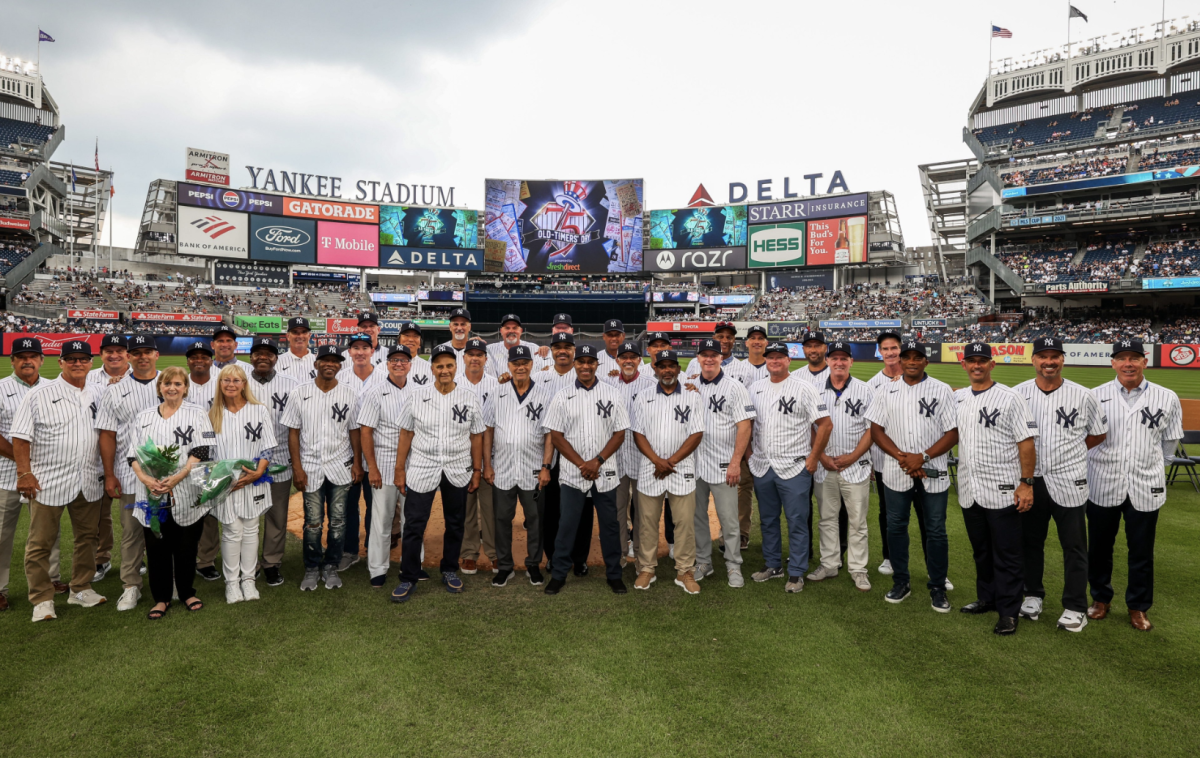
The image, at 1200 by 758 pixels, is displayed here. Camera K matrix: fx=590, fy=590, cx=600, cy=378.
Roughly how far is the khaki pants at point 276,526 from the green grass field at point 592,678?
1.19 ft

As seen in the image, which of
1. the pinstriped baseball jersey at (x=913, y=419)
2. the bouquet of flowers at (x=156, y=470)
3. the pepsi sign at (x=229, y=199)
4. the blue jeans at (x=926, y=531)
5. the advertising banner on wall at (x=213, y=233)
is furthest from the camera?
the advertising banner on wall at (x=213, y=233)

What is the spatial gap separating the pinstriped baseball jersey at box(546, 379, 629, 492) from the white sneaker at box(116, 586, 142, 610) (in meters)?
3.59

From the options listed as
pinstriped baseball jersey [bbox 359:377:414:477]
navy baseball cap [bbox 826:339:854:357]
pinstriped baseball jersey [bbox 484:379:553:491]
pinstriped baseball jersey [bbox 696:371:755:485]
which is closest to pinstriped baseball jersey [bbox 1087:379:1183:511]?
navy baseball cap [bbox 826:339:854:357]

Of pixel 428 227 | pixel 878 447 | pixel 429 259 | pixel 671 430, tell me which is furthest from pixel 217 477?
pixel 428 227

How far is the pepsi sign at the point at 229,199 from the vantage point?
4916 centimetres

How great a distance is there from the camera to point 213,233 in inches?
1977

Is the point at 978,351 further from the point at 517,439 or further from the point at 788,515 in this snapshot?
the point at 517,439

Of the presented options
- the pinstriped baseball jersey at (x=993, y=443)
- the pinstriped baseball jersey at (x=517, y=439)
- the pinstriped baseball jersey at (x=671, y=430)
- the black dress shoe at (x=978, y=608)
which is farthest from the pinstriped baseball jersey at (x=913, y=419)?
the pinstriped baseball jersey at (x=517, y=439)

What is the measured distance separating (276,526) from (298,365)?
1.88m

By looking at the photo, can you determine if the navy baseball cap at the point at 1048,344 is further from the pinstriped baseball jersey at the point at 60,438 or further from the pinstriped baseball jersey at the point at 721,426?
the pinstriped baseball jersey at the point at 60,438

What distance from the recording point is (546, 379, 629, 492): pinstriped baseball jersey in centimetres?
532

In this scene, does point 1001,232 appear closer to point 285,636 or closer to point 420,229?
point 420,229

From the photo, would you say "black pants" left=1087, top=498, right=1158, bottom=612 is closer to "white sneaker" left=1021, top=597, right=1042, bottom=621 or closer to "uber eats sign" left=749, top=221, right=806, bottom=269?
"white sneaker" left=1021, top=597, right=1042, bottom=621

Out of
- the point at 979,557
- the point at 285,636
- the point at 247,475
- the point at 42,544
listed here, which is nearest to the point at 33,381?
the point at 42,544
